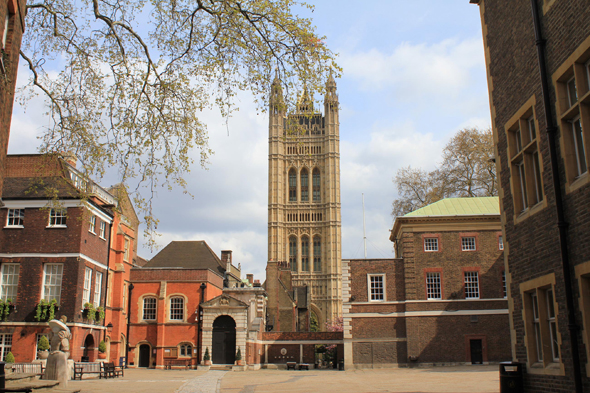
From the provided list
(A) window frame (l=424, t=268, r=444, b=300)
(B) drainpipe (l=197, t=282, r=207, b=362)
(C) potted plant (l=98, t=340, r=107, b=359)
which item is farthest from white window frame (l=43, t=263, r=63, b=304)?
(A) window frame (l=424, t=268, r=444, b=300)

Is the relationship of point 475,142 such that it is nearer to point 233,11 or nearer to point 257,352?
point 257,352

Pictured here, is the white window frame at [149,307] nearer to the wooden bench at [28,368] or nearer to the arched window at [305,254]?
the wooden bench at [28,368]

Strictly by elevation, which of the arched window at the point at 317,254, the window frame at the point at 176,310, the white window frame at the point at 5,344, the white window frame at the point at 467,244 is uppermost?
the arched window at the point at 317,254

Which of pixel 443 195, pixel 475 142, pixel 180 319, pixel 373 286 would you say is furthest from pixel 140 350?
pixel 475 142

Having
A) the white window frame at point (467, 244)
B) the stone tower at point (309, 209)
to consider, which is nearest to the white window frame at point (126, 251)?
the white window frame at point (467, 244)

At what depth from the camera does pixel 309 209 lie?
103 m

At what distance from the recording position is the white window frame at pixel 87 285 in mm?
27578

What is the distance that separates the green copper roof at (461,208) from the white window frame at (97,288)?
1858 cm

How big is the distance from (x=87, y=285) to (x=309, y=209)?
76.0 meters

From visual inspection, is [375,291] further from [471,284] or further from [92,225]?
[92,225]

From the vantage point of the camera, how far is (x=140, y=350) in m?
36.6

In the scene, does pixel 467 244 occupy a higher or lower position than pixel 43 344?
higher

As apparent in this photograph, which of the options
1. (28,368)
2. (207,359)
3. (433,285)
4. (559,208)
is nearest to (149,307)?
(207,359)

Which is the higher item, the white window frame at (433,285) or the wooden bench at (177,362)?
the white window frame at (433,285)
